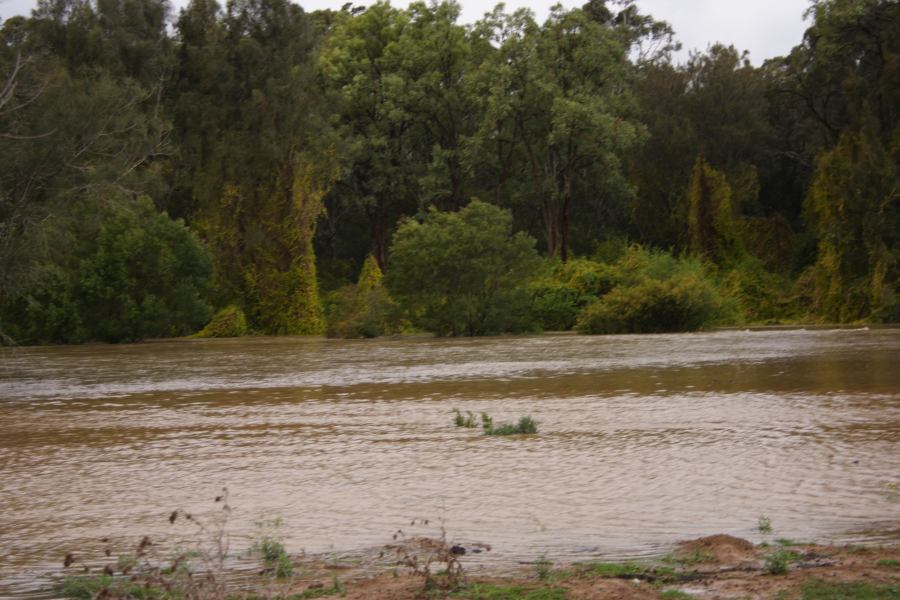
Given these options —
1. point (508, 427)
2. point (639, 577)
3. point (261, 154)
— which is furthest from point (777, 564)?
point (261, 154)

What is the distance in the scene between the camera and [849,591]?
6.83m

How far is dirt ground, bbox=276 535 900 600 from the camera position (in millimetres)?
7109

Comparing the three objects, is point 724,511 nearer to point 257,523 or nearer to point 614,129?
point 257,523

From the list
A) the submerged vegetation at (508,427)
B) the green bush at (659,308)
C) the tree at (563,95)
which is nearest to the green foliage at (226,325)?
the tree at (563,95)

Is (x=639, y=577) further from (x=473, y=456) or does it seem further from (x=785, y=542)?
(x=473, y=456)

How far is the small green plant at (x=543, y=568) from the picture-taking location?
25.2 ft

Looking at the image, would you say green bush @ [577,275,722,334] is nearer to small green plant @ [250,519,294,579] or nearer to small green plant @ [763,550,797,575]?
small green plant @ [250,519,294,579]

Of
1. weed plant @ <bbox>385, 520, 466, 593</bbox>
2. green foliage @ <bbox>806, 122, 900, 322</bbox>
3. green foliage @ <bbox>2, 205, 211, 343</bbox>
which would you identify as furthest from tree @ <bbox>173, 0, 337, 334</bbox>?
weed plant @ <bbox>385, 520, 466, 593</bbox>

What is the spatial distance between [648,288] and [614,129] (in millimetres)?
18556

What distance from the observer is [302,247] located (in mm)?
54594

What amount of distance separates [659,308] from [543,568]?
34176 mm

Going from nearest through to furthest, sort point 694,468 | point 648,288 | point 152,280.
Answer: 1. point 694,468
2. point 648,288
3. point 152,280

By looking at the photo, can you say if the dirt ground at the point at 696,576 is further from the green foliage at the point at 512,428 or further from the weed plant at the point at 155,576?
the green foliage at the point at 512,428

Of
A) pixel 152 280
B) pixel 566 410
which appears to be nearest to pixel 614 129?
pixel 152 280
